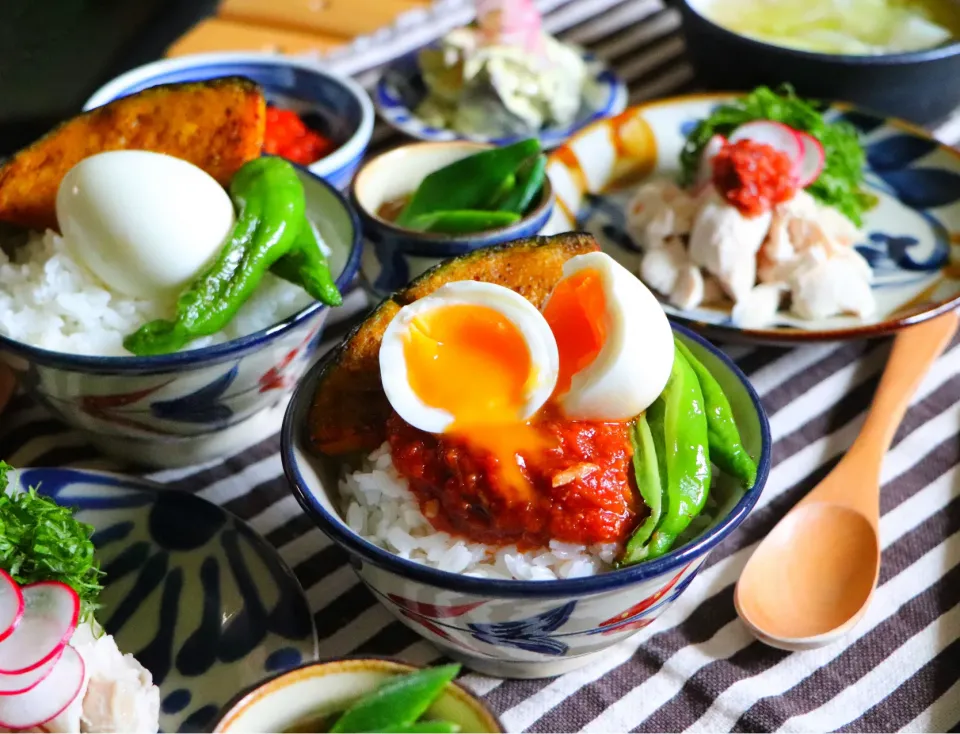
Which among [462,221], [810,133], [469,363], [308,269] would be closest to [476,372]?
[469,363]

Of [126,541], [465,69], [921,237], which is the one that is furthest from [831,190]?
[126,541]

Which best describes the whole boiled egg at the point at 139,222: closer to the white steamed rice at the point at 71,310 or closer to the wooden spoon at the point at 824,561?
the white steamed rice at the point at 71,310

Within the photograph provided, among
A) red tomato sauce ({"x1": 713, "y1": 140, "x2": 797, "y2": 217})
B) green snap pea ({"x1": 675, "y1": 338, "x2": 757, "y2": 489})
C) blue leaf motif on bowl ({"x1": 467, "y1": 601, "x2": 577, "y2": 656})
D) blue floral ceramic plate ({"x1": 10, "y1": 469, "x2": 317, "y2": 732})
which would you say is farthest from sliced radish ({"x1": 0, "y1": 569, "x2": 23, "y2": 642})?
red tomato sauce ({"x1": 713, "y1": 140, "x2": 797, "y2": 217})

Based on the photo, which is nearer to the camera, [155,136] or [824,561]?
[824,561]

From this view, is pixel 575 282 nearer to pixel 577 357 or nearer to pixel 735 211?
pixel 577 357

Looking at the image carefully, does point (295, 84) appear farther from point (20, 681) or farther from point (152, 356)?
point (20, 681)

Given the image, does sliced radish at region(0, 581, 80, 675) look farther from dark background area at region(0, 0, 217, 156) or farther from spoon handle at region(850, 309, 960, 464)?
dark background area at region(0, 0, 217, 156)
